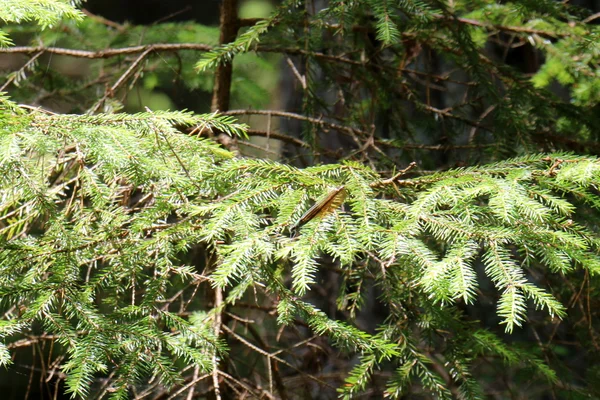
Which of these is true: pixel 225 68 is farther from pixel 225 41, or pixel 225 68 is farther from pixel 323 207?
pixel 323 207

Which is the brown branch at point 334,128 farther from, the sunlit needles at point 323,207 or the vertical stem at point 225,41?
the sunlit needles at point 323,207

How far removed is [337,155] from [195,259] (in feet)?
3.41

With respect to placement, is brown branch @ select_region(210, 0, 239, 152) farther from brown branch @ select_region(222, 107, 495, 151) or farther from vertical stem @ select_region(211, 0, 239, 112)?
brown branch @ select_region(222, 107, 495, 151)

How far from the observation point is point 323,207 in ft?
4.90

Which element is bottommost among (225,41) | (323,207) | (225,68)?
(323,207)

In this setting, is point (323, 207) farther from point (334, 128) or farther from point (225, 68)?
point (225, 68)

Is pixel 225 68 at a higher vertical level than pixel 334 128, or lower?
higher

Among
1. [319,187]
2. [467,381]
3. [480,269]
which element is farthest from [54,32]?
[480,269]

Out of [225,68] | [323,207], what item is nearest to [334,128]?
[225,68]

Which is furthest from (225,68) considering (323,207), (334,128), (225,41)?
(323,207)

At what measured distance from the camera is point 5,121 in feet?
4.57

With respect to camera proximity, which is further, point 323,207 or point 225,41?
point 225,41

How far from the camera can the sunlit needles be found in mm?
1485

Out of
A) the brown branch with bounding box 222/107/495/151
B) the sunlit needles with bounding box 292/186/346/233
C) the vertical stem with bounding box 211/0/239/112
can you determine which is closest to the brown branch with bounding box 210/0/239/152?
the vertical stem with bounding box 211/0/239/112
